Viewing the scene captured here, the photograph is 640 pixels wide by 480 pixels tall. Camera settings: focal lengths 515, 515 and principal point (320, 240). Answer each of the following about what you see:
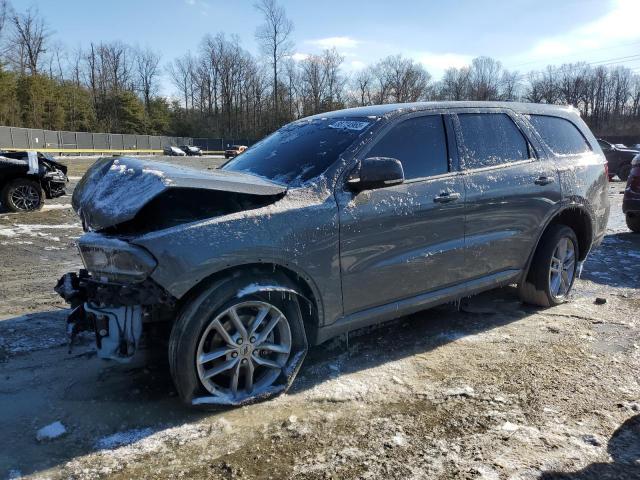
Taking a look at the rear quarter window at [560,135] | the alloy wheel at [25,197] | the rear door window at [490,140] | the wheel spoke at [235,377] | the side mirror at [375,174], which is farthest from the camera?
the alloy wheel at [25,197]

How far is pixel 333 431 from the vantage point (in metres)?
2.84

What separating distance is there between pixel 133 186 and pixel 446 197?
7.32 ft

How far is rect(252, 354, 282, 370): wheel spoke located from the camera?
315cm

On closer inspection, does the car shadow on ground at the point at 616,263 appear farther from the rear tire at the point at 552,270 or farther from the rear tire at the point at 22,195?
the rear tire at the point at 22,195

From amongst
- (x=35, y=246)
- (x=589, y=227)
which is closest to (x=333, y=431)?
(x=589, y=227)

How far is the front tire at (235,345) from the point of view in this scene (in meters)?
2.86

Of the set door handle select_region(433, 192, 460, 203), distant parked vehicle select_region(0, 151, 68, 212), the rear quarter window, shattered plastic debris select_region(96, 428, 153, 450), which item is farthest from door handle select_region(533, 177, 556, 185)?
distant parked vehicle select_region(0, 151, 68, 212)

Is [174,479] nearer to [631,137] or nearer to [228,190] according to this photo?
[228,190]

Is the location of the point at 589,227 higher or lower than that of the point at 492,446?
higher

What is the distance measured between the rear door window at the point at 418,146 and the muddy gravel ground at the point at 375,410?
1390 mm

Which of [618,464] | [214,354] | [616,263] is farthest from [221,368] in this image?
[616,263]

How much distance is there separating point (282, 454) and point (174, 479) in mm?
537

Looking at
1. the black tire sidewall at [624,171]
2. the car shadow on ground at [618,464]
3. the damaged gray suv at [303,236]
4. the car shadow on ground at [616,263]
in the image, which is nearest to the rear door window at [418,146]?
the damaged gray suv at [303,236]

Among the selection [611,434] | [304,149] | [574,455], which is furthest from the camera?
[304,149]
